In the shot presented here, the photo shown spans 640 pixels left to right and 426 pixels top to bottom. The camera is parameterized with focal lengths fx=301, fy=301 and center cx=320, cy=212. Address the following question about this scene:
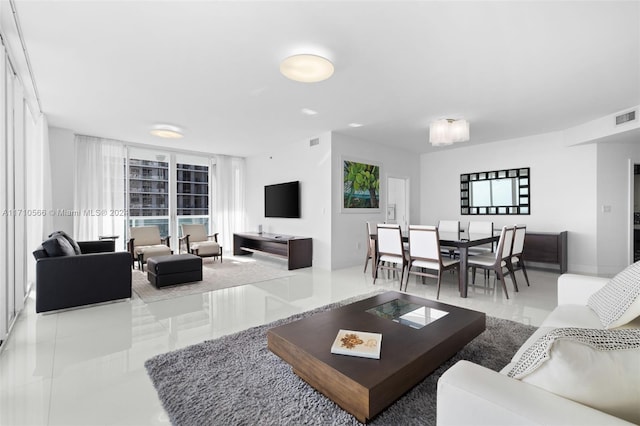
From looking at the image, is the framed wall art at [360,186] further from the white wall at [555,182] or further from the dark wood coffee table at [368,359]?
the dark wood coffee table at [368,359]

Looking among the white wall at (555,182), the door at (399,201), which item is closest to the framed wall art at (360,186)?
the door at (399,201)

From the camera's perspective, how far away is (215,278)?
4.91 meters


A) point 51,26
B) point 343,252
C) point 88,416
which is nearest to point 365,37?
point 51,26

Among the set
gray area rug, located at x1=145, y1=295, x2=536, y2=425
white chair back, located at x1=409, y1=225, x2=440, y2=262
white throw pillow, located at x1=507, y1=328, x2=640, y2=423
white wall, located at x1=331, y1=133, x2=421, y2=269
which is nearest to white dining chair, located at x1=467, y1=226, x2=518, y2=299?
white chair back, located at x1=409, y1=225, x2=440, y2=262

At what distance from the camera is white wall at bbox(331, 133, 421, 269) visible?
5.72 metres

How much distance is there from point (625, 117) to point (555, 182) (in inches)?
60.1

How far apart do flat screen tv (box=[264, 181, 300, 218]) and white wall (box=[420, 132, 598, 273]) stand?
147 inches

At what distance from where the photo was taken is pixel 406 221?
7.48 meters

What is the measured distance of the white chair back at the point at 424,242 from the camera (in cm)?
379

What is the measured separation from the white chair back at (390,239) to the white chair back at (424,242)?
217mm

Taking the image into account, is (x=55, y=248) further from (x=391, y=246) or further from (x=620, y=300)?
(x=620, y=300)

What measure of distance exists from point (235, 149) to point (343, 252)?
3.61 m

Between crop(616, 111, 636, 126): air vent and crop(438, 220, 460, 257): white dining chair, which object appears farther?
crop(438, 220, 460, 257): white dining chair

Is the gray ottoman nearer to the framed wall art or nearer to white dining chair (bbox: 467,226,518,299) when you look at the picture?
the framed wall art
